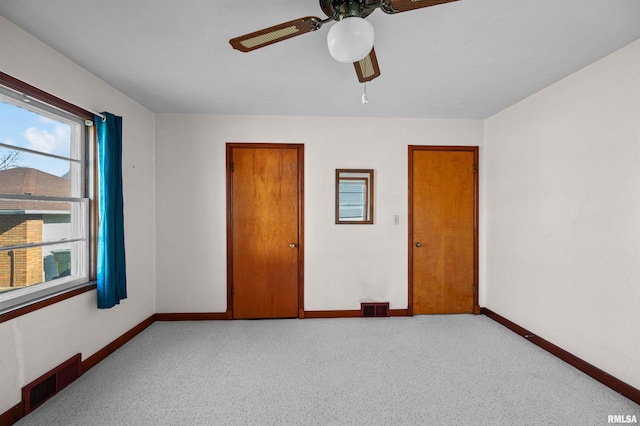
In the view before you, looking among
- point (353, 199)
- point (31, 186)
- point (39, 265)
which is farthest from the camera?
point (353, 199)

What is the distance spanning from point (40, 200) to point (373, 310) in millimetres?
3277

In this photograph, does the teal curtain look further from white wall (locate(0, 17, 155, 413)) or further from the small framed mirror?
the small framed mirror

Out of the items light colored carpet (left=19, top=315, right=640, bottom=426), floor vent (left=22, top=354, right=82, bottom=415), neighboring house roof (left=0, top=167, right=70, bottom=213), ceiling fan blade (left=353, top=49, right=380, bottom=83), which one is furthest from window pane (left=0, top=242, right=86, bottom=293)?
ceiling fan blade (left=353, top=49, right=380, bottom=83)

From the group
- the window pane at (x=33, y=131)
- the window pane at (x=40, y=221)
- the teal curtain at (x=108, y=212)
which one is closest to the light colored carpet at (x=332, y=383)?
the teal curtain at (x=108, y=212)

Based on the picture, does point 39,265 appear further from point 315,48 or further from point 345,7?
point 345,7

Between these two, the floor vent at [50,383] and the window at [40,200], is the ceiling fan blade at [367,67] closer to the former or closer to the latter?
the window at [40,200]

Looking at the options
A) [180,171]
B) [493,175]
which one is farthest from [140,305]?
[493,175]

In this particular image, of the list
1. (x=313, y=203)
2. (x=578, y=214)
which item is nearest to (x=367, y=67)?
(x=313, y=203)

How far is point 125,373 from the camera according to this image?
7.73 ft

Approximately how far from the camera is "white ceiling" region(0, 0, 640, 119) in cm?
167

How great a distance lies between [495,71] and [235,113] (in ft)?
8.65

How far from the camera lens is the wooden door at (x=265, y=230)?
349 centimetres

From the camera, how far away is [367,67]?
1764 millimetres

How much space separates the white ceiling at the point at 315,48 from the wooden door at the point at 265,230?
2.15 feet
